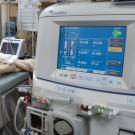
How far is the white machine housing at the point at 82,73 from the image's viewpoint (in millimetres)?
741

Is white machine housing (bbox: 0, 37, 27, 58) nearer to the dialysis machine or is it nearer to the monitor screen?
the monitor screen

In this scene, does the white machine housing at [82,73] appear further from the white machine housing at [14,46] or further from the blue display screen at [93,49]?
the white machine housing at [14,46]

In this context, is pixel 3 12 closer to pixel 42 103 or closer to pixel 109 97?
pixel 42 103

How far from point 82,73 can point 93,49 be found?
0.30 ft

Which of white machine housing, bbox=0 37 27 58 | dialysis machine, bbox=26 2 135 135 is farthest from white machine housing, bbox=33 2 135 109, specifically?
white machine housing, bbox=0 37 27 58

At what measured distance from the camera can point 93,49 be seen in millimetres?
803

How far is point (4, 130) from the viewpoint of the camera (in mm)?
1242

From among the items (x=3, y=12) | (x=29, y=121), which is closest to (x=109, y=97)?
(x=29, y=121)

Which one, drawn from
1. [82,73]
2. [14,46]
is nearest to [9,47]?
[14,46]

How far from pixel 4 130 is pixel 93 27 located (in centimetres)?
76

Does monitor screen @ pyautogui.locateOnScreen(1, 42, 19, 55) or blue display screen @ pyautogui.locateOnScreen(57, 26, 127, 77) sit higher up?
blue display screen @ pyautogui.locateOnScreen(57, 26, 127, 77)

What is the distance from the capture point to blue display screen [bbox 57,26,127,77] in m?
0.76

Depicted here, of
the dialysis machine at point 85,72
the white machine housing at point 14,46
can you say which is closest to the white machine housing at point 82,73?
the dialysis machine at point 85,72

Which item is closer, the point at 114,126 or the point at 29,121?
the point at 114,126
